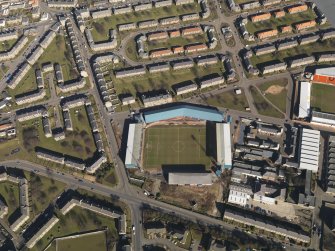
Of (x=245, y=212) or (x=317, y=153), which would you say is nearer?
(x=245, y=212)

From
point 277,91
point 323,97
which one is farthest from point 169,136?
point 323,97

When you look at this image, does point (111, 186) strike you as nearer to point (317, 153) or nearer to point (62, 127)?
point (62, 127)

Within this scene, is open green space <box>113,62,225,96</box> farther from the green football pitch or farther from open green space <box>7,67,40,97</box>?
open green space <box>7,67,40,97</box>

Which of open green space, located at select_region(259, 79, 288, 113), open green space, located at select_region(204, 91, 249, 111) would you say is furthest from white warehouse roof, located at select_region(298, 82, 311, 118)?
open green space, located at select_region(204, 91, 249, 111)

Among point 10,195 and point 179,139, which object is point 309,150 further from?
point 10,195

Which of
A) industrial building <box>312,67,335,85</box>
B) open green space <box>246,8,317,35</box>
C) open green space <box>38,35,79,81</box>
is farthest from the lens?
open green space <box>246,8,317,35</box>

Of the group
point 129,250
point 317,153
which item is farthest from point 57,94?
point 317,153
